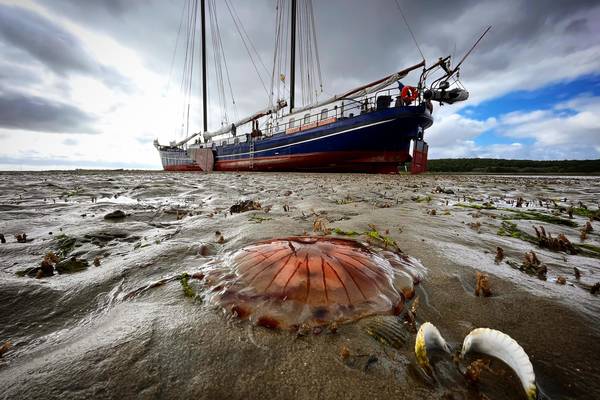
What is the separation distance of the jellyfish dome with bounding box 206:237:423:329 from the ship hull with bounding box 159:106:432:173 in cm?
1439

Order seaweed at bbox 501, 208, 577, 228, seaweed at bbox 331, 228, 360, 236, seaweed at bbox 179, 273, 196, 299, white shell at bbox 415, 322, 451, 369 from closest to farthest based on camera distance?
white shell at bbox 415, 322, 451, 369
seaweed at bbox 179, 273, 196, 299
seaweed at bbox 331, 228, 360, 236
seaweed at bbox 501, 208, 577, 228

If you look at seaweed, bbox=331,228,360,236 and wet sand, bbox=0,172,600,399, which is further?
seaweed, bbox=331,228,360,236

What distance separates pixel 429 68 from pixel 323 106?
22.1 feet

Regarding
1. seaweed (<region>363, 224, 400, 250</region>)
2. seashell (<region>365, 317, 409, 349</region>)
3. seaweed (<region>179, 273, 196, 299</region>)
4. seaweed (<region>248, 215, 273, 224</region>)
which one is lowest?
seaweed (<region>179, 273, 196, 299</region>)

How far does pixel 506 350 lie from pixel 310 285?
2.52 ft

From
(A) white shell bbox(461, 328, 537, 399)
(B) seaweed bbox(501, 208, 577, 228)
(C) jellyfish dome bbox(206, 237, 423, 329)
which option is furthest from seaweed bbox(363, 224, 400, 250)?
(B) seaweed bbox(501, 208, 577, 228)

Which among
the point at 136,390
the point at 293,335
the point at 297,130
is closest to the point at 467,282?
the point at 293,335

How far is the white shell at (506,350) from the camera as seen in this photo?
783mm

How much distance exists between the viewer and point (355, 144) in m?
15.8

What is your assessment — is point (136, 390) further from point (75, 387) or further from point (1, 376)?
point (1, 376)

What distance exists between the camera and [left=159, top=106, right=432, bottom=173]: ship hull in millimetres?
14584

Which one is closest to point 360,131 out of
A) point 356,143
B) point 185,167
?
point 356,143

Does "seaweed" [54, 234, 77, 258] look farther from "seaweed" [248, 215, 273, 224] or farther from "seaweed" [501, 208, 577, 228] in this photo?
"seaweed" [501, 208, 577, 228]

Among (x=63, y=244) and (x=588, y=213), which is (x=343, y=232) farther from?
(x=588, y=213)
